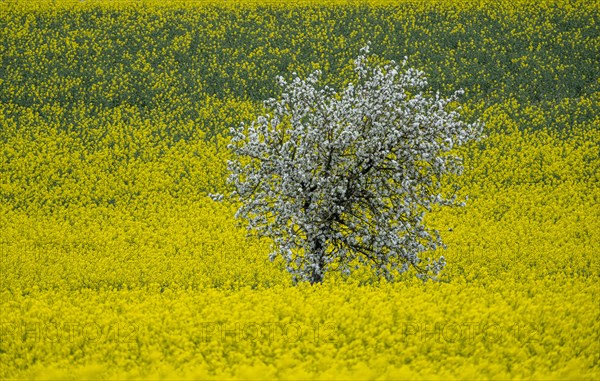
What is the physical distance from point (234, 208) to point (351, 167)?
12223mm

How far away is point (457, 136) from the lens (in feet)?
46.0

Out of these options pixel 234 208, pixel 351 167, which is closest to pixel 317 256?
pixel 351 167

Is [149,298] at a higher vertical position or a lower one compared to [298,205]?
lower

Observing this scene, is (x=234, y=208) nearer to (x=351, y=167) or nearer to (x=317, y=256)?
(x=317, y=256)

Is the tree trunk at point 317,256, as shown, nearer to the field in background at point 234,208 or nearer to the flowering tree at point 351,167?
the flowering tree at point 351,167

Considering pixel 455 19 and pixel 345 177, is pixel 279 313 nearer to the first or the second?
pixel 345 177

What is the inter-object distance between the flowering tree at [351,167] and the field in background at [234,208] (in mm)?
1163

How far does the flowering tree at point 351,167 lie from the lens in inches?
541

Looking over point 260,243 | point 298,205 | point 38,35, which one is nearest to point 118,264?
point 260,243

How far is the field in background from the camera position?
9789mm

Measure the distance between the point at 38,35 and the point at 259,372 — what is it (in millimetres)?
38487

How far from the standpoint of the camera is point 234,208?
25625mm

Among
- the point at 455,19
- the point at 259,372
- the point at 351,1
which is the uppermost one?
the point at 351,1

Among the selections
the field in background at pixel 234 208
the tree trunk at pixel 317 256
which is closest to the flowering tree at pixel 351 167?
the tree trunk at pixel 317 256
